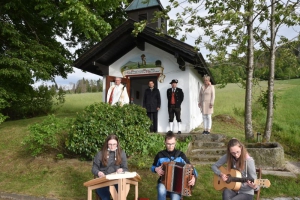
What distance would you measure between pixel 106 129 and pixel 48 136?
1748 mm

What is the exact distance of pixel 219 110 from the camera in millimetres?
22328

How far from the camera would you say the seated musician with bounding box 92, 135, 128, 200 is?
14.1 feet

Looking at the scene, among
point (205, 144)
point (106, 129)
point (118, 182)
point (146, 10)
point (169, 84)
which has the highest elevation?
point (146, 10)

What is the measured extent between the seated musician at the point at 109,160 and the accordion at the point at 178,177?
84cm

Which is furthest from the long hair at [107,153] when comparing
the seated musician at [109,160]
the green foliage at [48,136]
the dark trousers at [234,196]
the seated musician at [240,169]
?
the green foliage at [48,136]

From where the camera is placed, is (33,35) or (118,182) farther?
(33,35)

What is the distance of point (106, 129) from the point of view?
671 centimetres

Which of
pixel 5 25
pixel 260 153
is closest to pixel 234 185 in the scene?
pixel 260 153

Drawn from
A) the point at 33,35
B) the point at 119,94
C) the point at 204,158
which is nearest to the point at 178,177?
the point at 204,158

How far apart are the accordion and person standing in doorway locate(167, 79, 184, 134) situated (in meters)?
5.51

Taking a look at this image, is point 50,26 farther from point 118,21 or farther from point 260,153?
point 260,153

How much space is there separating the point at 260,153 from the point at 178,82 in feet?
14.2

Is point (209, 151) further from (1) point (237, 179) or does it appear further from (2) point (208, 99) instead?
(1) point (237, 179)

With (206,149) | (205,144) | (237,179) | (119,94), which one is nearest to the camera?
(237,179)
